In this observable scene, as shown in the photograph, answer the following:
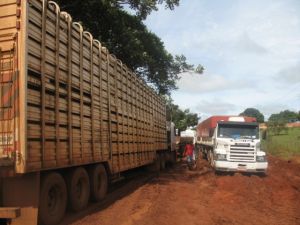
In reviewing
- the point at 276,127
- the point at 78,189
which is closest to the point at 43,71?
the point at 78,189

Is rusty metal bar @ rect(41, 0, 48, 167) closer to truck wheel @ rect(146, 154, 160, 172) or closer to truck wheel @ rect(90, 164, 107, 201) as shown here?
truck wheel @ rect(90, 164, 107, 201)

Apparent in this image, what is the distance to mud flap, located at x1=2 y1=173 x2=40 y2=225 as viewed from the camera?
7.10 meters

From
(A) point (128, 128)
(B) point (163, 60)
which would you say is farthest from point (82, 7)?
(B) point (163, 60)

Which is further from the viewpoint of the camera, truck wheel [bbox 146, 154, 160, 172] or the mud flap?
truck wheel [bbox 146, 154, 160, 172]

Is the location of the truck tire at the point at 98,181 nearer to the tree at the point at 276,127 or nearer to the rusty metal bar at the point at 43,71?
the rusty metal bar at the point at 43,71

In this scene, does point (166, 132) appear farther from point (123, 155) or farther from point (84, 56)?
point (84, 56)

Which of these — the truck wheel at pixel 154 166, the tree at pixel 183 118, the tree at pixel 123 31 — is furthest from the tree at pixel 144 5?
the tree at pixel 183 118

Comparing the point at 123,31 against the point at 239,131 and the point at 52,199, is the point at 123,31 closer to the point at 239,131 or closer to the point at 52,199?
the point at 239,131

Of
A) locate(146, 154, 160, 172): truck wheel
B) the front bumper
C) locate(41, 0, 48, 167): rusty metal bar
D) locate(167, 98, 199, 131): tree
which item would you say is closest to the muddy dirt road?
locate(41, 0, 48, 167): rusty metal bar

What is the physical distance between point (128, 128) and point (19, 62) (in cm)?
728

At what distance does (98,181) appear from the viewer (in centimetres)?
1090

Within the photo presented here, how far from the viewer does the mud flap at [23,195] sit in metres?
7.10

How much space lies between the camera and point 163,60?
1112 inches

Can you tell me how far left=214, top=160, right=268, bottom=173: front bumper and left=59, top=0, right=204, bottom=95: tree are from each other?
23.3 feet
